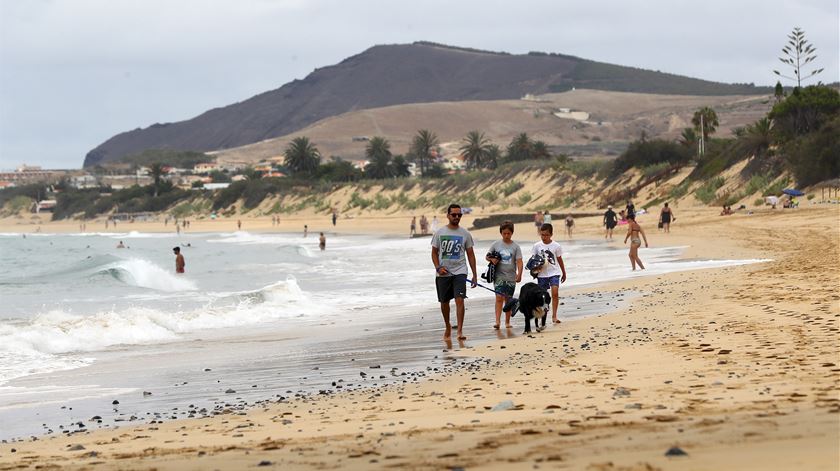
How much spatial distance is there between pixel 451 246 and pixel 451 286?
532mm

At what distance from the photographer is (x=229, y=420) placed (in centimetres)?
768

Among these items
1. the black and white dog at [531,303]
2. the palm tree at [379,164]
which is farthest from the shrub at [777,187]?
the palm tree at [379,164]

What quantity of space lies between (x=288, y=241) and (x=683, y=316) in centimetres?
5291

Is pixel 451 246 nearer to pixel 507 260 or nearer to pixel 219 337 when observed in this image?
pixel 507 260

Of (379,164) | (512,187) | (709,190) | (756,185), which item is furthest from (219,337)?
(379,164)

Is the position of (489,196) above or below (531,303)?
above

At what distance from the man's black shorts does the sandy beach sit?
0.80 metres

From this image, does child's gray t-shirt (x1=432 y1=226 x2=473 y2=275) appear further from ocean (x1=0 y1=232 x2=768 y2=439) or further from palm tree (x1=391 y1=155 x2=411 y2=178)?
palm tree (x1=391 y1=155 x2=411 y2=178)

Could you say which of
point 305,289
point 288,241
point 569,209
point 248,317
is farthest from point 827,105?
point 248,317

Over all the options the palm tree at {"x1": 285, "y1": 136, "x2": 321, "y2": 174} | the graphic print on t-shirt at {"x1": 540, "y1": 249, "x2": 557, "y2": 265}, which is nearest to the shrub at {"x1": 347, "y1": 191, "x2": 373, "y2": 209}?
the palm tree at {"x1": 285, "y1": 136, "x2": 321, "y2": 174}

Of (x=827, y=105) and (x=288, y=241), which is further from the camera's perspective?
(x=288, y=241)

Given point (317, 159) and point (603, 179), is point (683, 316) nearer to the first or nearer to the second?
point (603, 179)

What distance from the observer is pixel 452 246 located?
1170 centimetres

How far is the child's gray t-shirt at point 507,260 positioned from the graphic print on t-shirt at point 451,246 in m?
0.91
